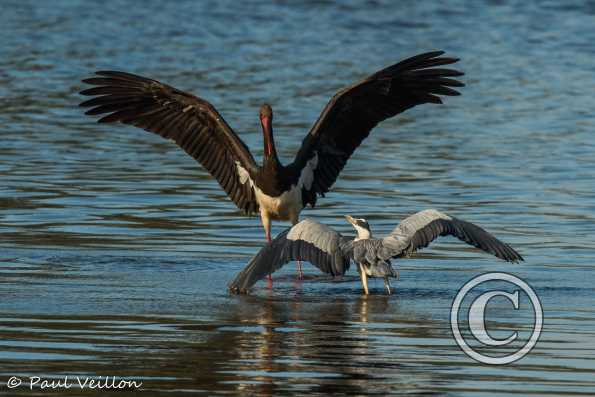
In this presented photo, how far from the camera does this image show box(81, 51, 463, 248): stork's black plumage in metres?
13.0

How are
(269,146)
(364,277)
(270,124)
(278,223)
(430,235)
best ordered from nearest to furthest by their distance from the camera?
(430,235) < (364,277) < (269,146) < (270,124) < (278,223)

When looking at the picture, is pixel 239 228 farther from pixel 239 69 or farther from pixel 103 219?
pixel 239 69

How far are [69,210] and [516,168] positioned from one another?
5.76m

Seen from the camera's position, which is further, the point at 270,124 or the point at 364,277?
the point at 270,124

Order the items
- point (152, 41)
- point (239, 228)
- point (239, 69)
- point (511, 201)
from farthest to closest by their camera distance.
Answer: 1. point (152, 41)
2. point (239, 69)
3. point (511, 201)
4. point (239, 228)

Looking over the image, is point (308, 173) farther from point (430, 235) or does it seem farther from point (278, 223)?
point (430, 235)

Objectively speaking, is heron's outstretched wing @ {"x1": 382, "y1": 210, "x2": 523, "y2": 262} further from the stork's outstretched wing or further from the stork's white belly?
the stork's outstretched wing

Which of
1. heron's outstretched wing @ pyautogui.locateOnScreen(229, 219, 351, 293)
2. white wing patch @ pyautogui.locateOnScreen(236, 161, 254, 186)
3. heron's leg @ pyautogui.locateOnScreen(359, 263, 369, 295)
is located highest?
white wing patch @ pyautogui.locateOnScreen(236, 161, 254, 186)

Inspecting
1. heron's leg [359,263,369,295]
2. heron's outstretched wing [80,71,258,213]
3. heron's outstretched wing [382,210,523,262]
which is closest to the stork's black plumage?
heron's outstretched wing [80,71,258,213]

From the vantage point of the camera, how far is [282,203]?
13039 millimetres

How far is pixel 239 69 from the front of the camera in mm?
28891

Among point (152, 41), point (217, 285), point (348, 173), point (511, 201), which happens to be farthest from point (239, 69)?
point (217, 285)

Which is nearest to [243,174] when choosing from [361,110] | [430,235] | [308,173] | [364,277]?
[308,173]

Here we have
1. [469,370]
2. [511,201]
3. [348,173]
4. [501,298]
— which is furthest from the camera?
[348,173]
